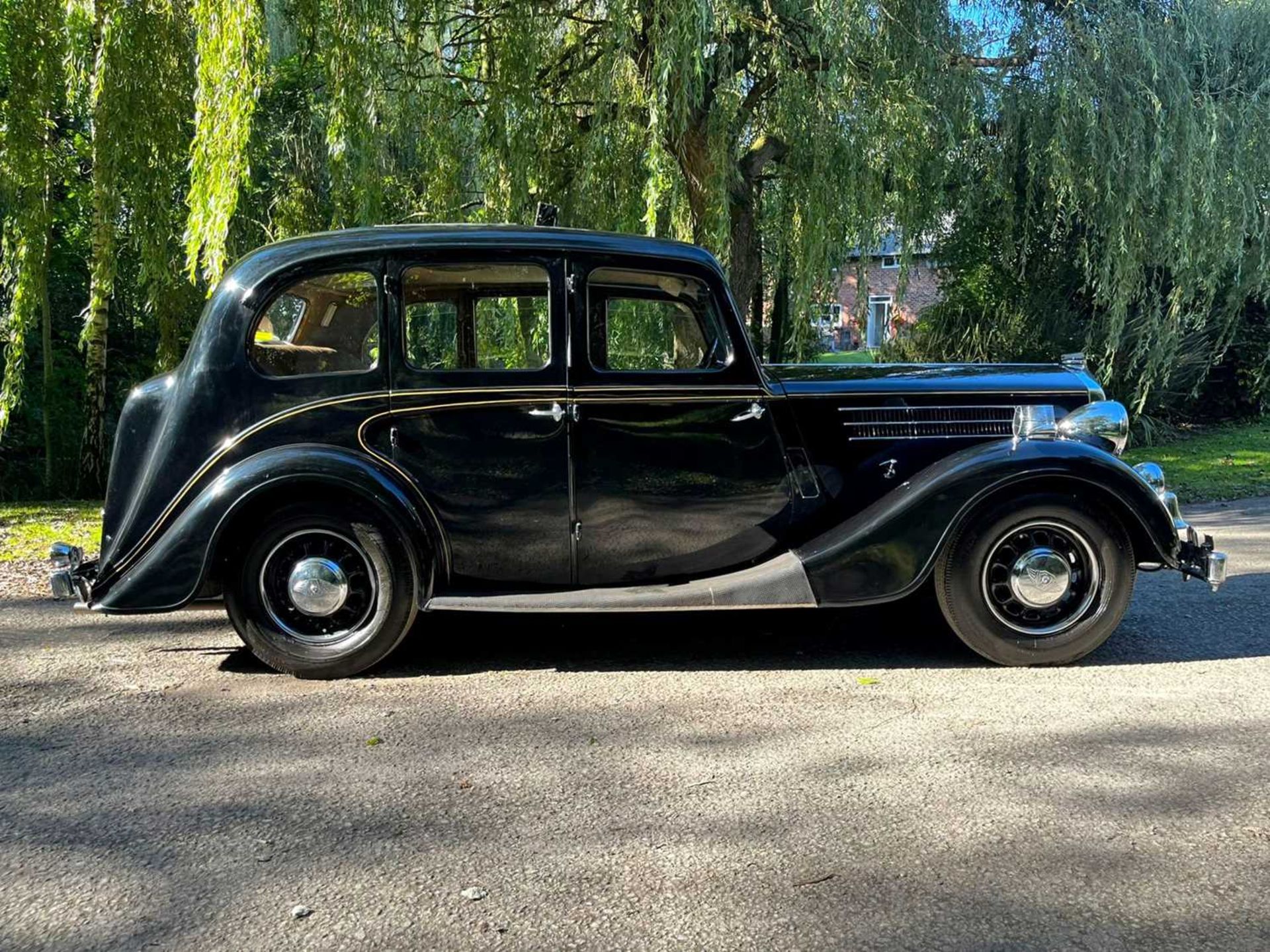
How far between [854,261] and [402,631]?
7.27 meters

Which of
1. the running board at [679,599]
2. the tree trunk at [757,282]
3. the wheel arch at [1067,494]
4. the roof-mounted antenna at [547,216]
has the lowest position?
the running board at [679,599]

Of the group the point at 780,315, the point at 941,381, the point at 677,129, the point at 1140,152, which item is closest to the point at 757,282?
the point at 780,315

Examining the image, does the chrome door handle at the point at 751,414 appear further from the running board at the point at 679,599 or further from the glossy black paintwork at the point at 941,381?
the running board at the point at 679,599

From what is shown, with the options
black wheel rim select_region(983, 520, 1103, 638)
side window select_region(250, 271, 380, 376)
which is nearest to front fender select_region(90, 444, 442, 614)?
side window select_region(250, 271, 380, 376)

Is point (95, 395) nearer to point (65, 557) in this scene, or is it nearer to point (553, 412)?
point (65, 557)

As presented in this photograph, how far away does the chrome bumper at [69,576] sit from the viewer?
4.46 meters

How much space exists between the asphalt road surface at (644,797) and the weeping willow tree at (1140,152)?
5707 mm

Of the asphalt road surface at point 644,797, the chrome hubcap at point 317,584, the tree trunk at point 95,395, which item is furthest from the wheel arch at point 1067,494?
the tree trunk at point 95,395

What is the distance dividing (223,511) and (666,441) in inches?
78.7

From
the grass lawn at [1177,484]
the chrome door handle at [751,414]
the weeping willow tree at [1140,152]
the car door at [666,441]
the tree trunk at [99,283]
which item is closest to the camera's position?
the car door at [666,441]

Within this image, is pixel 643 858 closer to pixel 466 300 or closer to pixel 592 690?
pixel 592 690

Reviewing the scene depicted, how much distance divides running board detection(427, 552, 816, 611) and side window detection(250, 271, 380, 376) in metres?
1.20

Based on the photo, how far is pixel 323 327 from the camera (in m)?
4.65

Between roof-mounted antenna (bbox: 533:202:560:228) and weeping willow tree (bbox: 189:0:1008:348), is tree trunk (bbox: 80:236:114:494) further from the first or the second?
roof-mounted antenna (bbox: 533:202:560:228)
